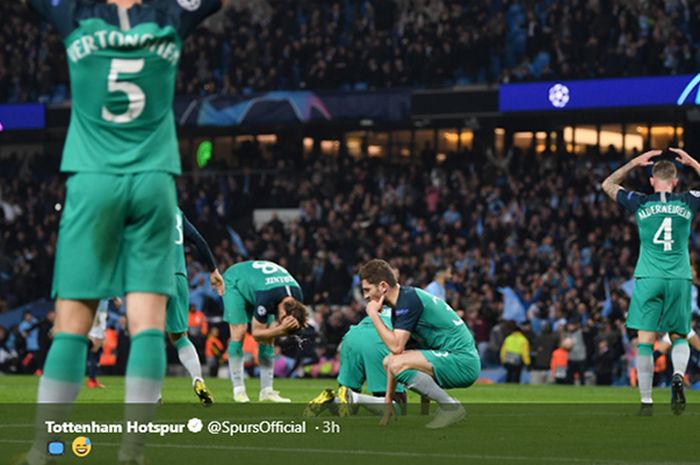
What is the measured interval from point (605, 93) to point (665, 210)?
770 inches

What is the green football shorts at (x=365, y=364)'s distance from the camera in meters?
12.3

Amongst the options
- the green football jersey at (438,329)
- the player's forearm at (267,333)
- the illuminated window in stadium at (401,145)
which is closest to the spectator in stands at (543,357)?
the player's forearm at (267,333)

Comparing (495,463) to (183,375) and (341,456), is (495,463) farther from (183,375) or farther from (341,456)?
(183,375)

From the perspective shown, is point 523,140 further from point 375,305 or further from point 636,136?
point 375,305

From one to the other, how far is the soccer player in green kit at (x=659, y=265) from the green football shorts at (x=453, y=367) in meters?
2.55

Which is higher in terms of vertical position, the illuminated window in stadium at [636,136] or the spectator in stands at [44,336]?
the illuminated window in stadium at [636,136]

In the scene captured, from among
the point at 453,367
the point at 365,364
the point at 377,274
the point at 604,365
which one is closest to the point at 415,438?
the point at 377,274

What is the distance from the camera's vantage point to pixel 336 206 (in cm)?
3606

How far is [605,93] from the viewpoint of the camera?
106 ft

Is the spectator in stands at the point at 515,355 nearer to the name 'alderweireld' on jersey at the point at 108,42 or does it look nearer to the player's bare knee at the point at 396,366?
the player's bare knee at the point at 396,366

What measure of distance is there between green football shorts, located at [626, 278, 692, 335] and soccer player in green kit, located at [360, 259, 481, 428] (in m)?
2.66

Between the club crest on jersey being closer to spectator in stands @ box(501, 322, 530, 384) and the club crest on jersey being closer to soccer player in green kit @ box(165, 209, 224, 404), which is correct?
soccer player in green kit @ box(165, 209, 224, 404)

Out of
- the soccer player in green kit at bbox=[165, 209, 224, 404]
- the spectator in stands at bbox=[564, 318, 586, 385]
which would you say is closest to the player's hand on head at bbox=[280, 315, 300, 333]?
the soccer player in green kit at bbox=[165, 209, 224, 404]

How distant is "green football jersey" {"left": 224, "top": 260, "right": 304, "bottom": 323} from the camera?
1530cm
